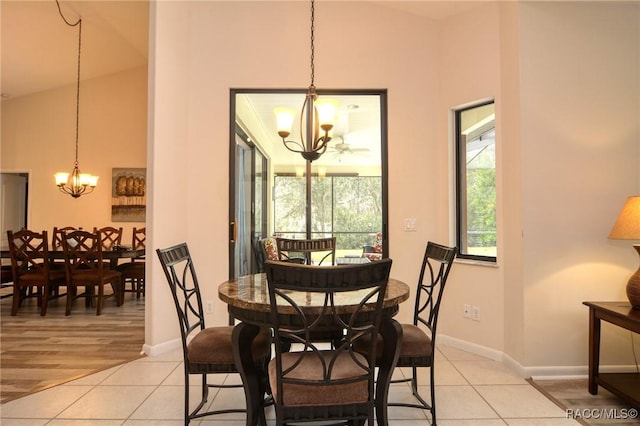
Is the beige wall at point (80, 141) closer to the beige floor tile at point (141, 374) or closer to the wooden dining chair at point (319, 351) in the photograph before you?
the beige floor tile at point (141, 374)

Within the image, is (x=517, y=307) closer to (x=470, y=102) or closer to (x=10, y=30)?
(x=470, y=102)

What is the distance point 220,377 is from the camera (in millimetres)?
2699

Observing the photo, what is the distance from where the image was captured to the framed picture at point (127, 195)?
6359 millimetres

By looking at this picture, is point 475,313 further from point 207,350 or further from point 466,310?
point 207,350

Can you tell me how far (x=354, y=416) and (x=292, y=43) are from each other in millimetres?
3433

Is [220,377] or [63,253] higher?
[63,253]

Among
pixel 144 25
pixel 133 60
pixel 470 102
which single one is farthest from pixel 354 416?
pixel 133 60

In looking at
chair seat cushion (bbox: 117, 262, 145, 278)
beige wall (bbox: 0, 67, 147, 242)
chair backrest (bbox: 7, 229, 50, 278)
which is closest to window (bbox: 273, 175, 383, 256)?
chair seat cushion (bbox: 117, 262, 145, 278)

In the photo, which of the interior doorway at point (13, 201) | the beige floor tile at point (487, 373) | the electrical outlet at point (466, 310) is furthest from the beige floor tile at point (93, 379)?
the interior doorway at point (13, 201)

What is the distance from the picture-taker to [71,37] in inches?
201

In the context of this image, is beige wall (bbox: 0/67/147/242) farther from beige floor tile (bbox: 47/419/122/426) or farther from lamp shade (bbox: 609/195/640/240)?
lamp shade (bbox: 609/195/640/240)

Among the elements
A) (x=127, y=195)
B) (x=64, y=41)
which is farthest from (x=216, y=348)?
(x=64, y=41)

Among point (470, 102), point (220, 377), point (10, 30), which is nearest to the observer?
point (220, 377)

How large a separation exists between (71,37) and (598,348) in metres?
7.09
